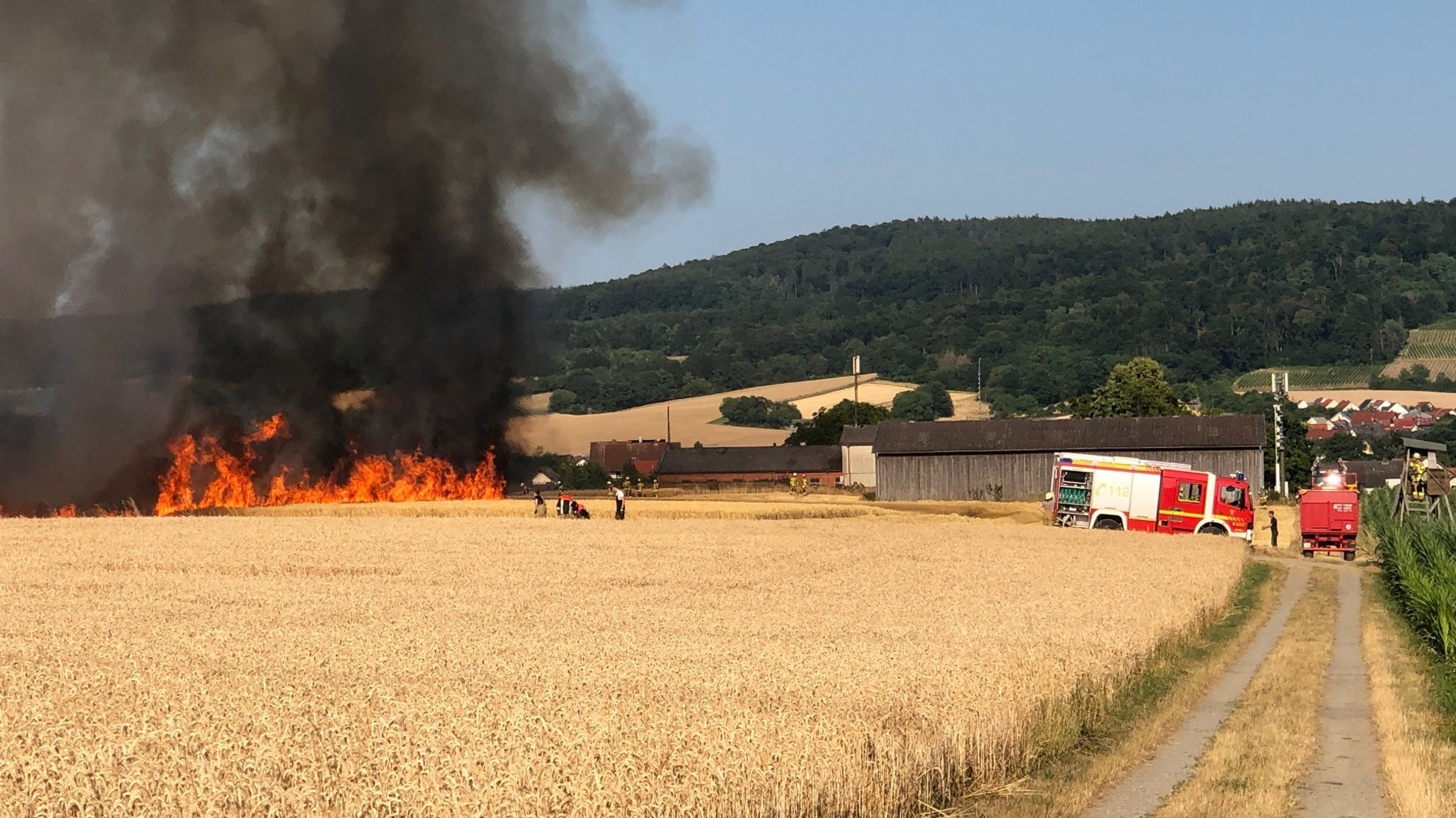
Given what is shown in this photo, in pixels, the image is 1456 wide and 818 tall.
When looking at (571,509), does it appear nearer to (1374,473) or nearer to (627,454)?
(627,454)

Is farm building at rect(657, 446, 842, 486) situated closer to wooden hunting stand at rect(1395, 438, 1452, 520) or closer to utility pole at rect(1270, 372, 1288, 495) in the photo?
utility pole at rect(1270, 372, 1288, 495)

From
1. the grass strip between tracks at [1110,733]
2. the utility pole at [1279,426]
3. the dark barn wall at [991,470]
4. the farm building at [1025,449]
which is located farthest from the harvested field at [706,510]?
the grass strip between tracks at [1110,733]

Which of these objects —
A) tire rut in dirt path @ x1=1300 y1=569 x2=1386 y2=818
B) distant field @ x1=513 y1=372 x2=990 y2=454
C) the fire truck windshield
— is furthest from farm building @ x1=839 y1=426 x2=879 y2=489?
tire rut in dirt path @ x1=1300 y1=569 x2=1386 y2=818

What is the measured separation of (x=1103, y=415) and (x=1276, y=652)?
328 ft

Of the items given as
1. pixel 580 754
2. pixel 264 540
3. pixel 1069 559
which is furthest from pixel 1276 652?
pixel 264 540

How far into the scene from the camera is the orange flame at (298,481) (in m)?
56.5

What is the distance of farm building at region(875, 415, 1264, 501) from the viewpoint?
81188 millimetres

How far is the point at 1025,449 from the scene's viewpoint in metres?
83.0

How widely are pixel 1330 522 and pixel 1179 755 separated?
43741 millimetres

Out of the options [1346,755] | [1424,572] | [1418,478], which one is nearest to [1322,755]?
[1346,755]

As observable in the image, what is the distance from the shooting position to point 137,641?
56.8 ft

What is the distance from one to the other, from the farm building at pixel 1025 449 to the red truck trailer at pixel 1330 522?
24137 mm

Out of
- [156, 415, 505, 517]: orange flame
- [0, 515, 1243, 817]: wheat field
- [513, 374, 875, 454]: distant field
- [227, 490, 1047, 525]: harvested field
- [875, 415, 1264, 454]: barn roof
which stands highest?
[513, 374, 875, 454]: distant field

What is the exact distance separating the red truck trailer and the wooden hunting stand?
170 centimetres
